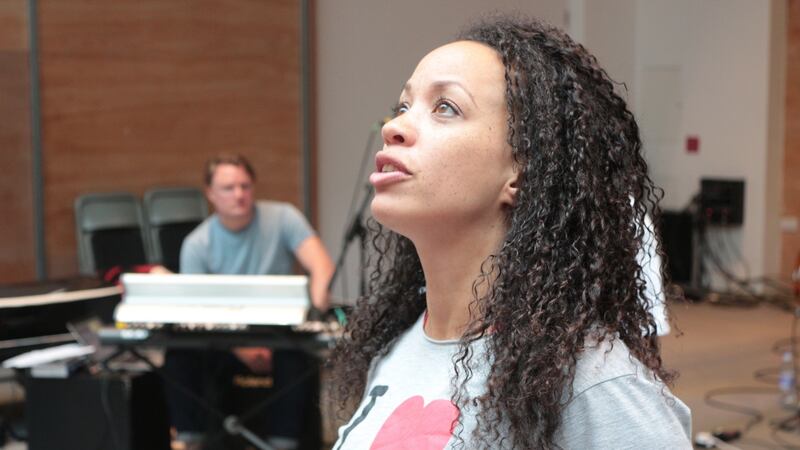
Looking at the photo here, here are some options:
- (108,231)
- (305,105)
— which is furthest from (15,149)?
(305,105)

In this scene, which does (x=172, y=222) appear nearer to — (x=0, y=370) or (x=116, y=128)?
(x=116, y=128)

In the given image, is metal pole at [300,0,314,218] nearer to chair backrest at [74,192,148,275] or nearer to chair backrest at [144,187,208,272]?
chair backrest at [144,187,208,272]

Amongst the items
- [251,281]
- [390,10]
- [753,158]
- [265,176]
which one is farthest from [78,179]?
[753,158]

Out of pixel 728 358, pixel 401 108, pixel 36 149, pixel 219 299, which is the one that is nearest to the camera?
pixel 401 108

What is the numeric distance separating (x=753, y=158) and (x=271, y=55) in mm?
3787

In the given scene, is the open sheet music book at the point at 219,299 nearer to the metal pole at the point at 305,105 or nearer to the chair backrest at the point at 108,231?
the chair backrest at the point at 108,231

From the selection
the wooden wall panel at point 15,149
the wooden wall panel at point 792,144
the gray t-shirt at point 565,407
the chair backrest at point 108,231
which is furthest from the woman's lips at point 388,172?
the wooden wall panel at point 792,144

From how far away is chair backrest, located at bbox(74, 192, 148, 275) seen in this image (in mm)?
5617

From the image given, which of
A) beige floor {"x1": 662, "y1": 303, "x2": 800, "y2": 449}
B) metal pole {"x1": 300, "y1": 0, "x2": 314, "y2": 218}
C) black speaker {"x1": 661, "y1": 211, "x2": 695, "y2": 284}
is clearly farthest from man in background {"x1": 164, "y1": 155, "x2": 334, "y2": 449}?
black speaker {"x1": 661, "y1": 211, "x2": 695, "y2": 284}

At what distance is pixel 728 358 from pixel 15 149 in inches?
168

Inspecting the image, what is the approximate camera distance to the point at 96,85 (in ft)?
20.0

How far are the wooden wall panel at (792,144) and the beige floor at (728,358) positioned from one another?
2.13 ft

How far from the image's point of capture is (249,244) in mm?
4309

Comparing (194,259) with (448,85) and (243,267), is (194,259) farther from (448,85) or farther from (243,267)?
(448,85)
